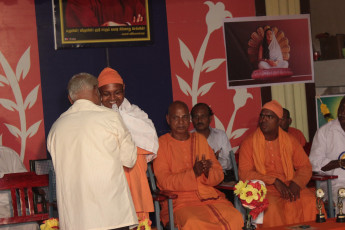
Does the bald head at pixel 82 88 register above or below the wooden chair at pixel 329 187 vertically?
above

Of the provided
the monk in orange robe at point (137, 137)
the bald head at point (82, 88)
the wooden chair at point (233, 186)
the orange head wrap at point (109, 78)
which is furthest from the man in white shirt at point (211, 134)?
the bald head at point (82, 88)

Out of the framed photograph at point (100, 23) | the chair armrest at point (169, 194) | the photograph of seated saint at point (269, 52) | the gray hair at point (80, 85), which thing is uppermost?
the framed photograph at point (100, 23)

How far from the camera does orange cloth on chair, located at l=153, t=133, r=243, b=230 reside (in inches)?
216

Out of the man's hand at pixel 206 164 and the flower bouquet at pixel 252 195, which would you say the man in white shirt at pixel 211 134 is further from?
the flower bouquet at pixel 252 195

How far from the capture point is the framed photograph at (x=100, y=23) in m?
6.72

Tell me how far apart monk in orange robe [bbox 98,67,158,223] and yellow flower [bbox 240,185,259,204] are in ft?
2.75

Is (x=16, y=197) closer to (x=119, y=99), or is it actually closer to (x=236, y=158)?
(x=119, y=99)

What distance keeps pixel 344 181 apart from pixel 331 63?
273cm

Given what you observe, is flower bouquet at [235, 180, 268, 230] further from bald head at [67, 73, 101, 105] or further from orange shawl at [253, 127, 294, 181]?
bald head at [67, 73, 101, 105]

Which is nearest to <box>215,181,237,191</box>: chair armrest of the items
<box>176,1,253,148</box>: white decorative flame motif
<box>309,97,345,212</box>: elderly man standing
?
<box>309,97,345,212</box>: elderly man standing

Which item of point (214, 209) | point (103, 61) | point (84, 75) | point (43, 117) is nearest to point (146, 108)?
point (103, 61)

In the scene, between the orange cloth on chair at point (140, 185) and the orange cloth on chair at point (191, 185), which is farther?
the orange cloth on chair at point (191, 185)

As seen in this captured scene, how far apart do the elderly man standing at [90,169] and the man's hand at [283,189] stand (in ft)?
7.45

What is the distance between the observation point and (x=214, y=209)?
18.3 ft
